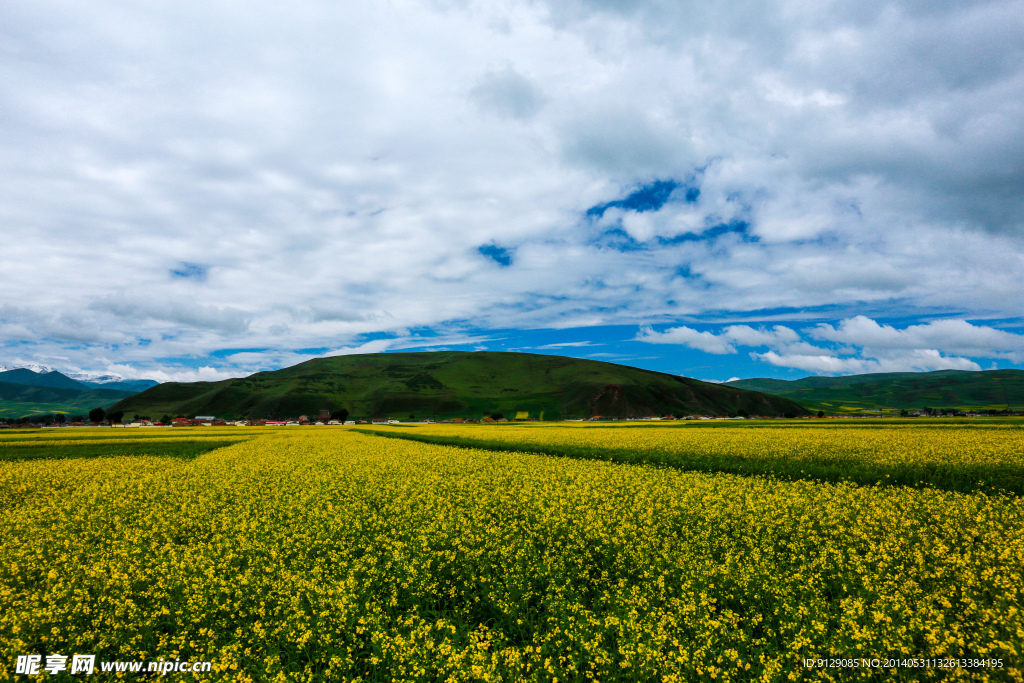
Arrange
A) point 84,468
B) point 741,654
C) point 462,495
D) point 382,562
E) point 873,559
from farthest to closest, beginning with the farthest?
point 84,468
point 462,495
point 382,562
point 873,559
point 741,654

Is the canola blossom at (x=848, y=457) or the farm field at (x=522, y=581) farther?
the canola blossom at (x=848, y=457)

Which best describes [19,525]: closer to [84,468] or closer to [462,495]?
[462,495]

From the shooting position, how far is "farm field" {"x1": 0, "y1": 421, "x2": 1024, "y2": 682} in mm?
8859

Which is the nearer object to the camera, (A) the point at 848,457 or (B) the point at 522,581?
(B) the point at 522,581

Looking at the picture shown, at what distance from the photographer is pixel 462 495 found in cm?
2100

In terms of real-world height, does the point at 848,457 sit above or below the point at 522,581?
above

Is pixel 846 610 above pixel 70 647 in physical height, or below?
above

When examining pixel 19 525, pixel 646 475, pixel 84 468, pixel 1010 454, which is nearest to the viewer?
pixel 19 525

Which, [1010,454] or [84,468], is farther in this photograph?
[84,468]

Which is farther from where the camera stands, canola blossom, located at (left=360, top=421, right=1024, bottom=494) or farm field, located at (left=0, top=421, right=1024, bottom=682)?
canola blossom, located at (left=360, top=421, right=1024, bottom=494)

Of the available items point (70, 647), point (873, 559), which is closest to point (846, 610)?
point (873, 559)

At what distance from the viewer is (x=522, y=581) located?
1199 centimetres

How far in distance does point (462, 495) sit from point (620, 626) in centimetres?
1238

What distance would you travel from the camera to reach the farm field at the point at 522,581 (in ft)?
29.1
